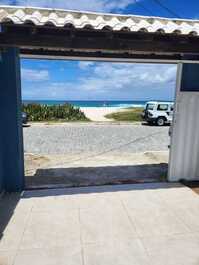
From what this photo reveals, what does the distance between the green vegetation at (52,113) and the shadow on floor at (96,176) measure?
13683 millimetres

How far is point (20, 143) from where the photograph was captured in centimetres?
459

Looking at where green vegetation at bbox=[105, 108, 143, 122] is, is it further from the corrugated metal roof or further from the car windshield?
the corrugated metal roof

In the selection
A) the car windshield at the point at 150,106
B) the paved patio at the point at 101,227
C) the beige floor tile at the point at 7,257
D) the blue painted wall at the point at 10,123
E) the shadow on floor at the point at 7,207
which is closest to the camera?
the beige floor tile at the point at 7,257

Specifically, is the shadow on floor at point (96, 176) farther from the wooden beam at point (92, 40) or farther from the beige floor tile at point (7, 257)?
the wooden beam at point (92, 40)

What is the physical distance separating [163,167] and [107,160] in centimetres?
168

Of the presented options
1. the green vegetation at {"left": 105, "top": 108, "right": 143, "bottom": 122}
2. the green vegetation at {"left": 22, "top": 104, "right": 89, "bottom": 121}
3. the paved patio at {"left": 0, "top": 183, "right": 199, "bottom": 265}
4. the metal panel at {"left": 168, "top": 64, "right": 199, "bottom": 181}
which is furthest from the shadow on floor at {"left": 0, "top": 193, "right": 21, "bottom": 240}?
the green vegetation at {"left": 105, "top": 108, "right": 143, "bottom": 122}

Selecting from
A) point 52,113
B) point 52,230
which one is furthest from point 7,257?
point 52,113

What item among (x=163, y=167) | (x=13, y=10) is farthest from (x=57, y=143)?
(x=13, y=10)

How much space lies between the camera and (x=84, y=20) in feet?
11.2

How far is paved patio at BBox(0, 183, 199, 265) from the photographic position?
280 centimetres

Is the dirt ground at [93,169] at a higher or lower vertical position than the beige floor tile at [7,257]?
higher

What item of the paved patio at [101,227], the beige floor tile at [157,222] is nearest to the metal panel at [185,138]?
the paved patio at [101,227]

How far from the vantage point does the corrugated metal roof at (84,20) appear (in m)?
3.15

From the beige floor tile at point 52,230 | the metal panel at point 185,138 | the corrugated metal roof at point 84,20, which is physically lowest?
the beige floor tile at point 52,230
